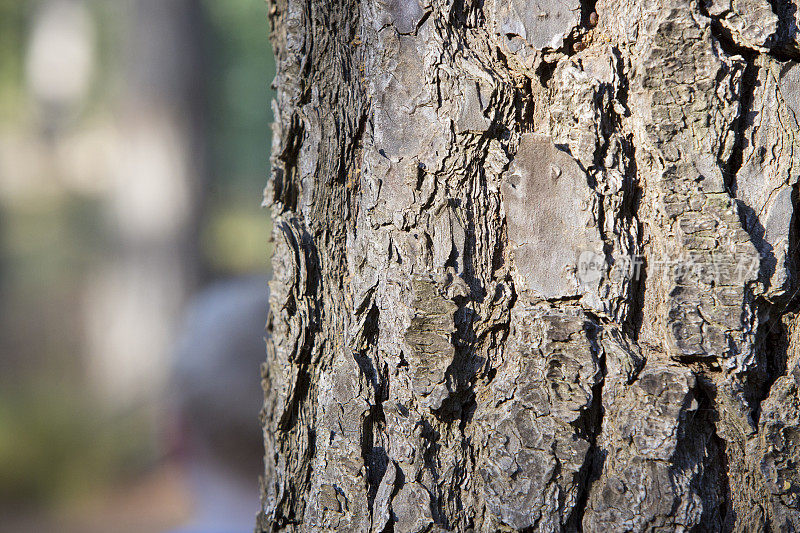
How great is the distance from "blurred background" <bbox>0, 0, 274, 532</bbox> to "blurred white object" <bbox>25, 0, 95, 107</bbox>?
0.03 m

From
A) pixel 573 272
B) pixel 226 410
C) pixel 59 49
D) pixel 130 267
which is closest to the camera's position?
pixel 573 272

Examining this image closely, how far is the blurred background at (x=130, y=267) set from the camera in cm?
194

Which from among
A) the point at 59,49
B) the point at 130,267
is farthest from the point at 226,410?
the point at 59,49

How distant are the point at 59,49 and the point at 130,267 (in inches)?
213

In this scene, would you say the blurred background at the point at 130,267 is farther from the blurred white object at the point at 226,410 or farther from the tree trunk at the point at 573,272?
the tree trunk at the point at 573,272

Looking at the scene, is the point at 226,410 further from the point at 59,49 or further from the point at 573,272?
the point at 59,49

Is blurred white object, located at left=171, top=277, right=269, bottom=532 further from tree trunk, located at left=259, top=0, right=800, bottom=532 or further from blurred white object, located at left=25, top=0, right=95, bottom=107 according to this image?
blurred white object, located at left=25, top=0, right=95, bottom=107

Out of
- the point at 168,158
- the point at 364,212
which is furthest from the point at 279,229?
the point at 168,158

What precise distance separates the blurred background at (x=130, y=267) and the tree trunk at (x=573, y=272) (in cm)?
115

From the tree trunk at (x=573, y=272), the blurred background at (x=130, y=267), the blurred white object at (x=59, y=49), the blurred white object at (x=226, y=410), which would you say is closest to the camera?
the tree trunk at (x=573, y=272)

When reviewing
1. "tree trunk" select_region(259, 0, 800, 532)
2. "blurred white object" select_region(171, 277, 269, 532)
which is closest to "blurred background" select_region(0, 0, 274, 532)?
"blurred white object" select_region(171, 277, 269, 532)

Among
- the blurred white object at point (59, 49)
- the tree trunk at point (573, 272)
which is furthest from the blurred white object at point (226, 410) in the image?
the blurred white object at point (59, 49)

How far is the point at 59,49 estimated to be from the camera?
31.0 ft

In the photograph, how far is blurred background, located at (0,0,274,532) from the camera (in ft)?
6.37
